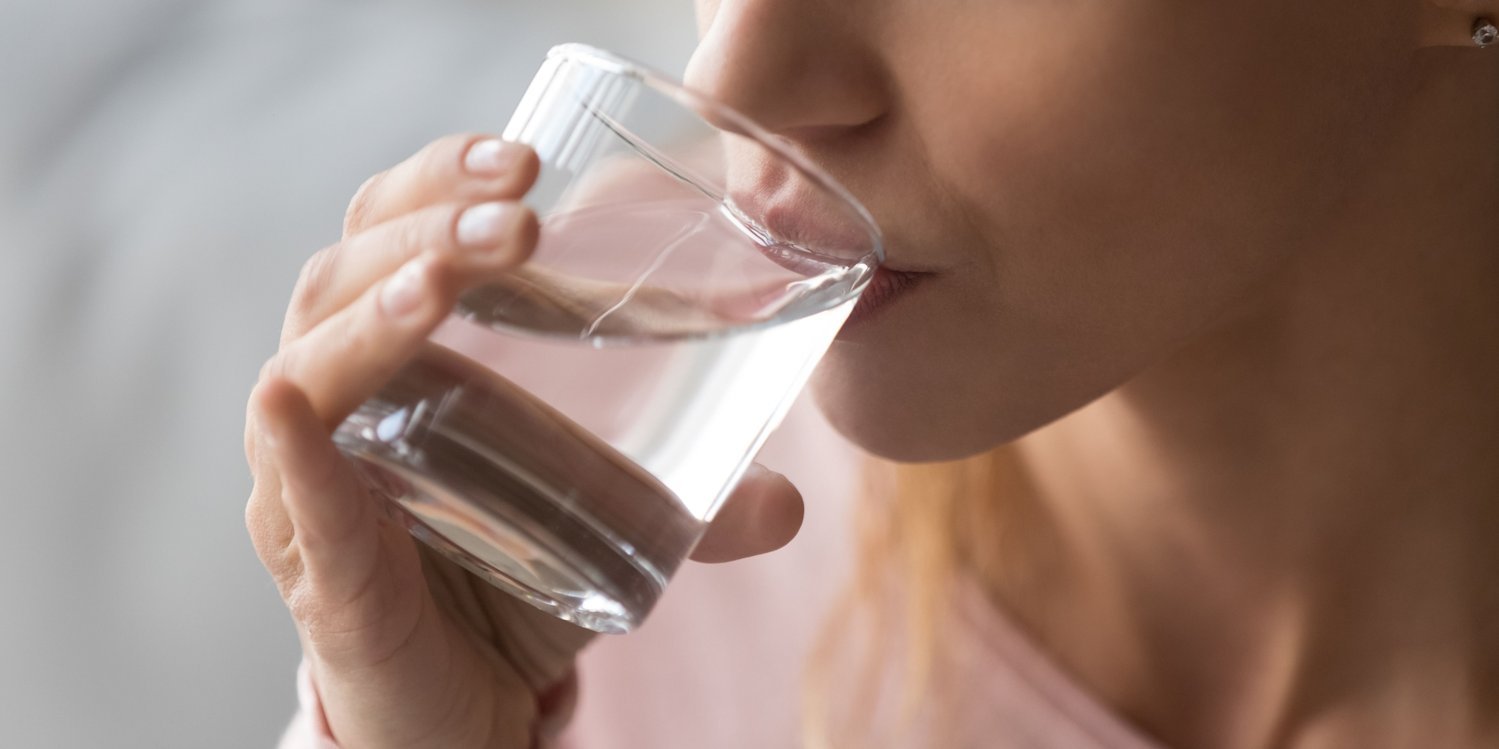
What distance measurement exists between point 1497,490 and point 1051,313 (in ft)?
1.85

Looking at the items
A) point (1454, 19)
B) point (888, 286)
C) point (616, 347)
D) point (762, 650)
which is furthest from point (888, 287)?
point (762, 650)

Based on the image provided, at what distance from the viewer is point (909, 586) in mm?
1377

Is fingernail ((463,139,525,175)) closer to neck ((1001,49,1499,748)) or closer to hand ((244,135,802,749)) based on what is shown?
hand ((244,135,802,749))

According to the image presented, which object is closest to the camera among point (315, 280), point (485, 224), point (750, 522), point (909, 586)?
point (485, 224)

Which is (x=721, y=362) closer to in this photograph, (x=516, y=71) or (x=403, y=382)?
(x=403, y=382)

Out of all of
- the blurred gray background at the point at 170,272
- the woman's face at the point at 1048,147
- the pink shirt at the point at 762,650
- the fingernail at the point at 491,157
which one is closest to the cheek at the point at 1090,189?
the woman's face at the point at 1048,147

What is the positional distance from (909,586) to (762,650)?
0.59 ft

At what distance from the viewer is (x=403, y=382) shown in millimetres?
672

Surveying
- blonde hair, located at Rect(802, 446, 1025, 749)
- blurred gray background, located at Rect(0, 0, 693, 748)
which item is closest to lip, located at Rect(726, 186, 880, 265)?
blonde hair, located at Rect(802, 446, 1025, 749)

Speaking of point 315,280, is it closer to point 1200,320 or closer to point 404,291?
point 404,291

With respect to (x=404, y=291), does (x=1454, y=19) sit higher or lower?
higher

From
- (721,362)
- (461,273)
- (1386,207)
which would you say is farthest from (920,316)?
(1386,207)

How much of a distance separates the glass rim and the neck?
1.82 ft

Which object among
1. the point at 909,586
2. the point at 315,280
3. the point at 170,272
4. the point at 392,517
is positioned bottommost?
the point at 170,272
